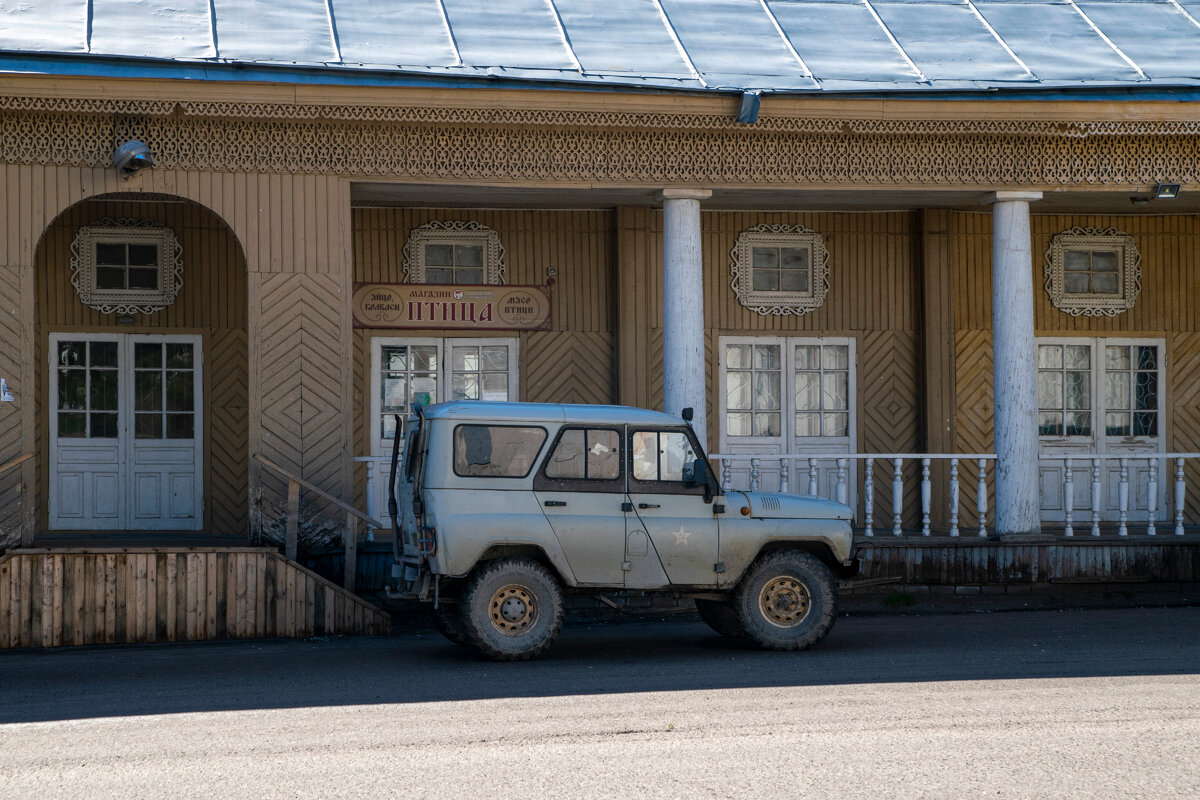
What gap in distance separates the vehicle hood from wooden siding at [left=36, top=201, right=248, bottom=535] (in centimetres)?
633

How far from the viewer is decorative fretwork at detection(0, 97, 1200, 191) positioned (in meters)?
11.5

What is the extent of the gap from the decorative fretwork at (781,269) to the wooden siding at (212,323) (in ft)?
18.4

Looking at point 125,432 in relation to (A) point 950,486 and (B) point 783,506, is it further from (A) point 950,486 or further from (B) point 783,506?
(A) point 950,486

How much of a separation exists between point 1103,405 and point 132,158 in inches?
438

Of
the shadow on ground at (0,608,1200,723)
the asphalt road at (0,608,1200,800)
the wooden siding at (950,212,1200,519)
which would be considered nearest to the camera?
the asphalt road at (0,608,1200,800)

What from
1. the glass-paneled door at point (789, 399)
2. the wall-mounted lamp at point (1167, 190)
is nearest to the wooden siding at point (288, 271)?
the glass-paneled door at point (789, 399)

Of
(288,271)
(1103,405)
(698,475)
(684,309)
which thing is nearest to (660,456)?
(698,475)

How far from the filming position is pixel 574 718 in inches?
291

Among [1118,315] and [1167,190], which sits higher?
[1167,190]

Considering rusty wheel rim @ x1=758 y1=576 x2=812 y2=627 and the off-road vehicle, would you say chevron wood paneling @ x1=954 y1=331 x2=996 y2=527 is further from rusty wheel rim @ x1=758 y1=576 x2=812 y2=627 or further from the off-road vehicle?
rusty wheel rim @ x1=758 y1=576 x2=812 y2=627

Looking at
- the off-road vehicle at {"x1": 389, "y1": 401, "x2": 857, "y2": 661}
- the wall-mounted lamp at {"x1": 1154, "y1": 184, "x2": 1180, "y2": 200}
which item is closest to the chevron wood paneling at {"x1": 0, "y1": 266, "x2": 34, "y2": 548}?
the off-road vehicle at {"x1": 389, "y1": 401, "x2": 857, "y2": 661}

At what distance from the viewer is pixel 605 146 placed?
12.5 meters

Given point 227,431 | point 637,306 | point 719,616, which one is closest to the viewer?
point 719,616

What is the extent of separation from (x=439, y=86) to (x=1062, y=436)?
8.60 m
